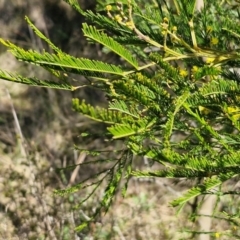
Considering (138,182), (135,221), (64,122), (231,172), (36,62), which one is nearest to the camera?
(36,62)

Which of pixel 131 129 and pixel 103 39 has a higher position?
pixel 103 39

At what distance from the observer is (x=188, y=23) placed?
119 cm

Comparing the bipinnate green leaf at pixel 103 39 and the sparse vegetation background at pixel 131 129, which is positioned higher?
the bipinnate green leaf at pixel 103 39

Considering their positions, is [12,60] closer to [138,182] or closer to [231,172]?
[138,182]

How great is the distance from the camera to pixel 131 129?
84 centimetres

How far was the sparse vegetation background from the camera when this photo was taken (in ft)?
3.19

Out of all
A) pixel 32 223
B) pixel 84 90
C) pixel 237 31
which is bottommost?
pixel 32 223

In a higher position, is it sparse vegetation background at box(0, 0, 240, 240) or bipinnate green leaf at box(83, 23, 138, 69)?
bipinnate green leaf at box(83, 23, 138, 69)

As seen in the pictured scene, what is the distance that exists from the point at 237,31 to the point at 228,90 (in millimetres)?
245

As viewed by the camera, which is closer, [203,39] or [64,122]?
[203,39]

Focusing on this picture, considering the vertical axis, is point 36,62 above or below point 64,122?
above

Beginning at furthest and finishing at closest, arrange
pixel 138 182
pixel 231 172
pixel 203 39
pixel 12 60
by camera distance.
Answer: pixel 12 60
pixel 138 182
pixel 203 39
pixel 231 172

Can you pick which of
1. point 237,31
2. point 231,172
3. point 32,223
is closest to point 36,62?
point 231,172

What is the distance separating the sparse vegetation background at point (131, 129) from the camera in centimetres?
97
